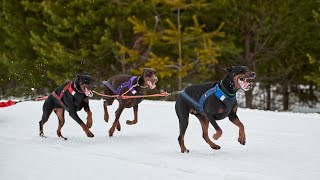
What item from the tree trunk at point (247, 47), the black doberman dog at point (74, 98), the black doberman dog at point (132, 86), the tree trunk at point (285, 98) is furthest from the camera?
the tree trunk at point (285, 98)

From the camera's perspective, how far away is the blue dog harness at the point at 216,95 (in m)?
7.09

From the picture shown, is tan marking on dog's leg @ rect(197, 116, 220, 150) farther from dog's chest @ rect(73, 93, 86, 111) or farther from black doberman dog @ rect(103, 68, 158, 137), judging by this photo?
dog's chest @ rect(73, 93, 86, 111)

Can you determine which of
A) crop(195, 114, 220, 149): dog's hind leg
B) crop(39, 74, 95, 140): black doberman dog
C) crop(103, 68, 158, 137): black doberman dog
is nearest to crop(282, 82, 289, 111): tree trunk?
crop(103, 68, 158, 137): black doberman dog

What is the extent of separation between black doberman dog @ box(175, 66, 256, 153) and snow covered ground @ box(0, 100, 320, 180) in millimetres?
490

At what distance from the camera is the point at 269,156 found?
7246 millimetres

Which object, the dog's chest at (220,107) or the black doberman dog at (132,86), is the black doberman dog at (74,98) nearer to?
the black doberman dog at (132,86)

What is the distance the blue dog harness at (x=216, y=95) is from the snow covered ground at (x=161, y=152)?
75 cm

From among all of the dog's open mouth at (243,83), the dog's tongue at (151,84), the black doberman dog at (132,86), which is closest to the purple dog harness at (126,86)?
the black doberman dog at (132,86)

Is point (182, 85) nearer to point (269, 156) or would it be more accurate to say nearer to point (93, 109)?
point (93, 109)

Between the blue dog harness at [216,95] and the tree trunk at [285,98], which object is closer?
the blue dog harness at [216,95]

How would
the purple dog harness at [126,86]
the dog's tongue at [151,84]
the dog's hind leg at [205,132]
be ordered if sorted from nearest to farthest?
the dog's hind leg at [205,132]
the dog's tongue at [151,84]
the purple dog harness at [126,86]

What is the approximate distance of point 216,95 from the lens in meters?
7.17

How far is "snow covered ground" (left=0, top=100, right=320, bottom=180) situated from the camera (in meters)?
6.23

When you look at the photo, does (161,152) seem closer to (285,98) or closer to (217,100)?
(217,100)
